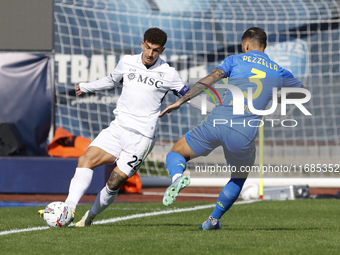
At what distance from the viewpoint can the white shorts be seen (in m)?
7.75

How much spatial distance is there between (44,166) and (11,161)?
612 millimetres

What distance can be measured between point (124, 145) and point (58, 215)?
997 millimetres

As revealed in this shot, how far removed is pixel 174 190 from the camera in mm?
6574

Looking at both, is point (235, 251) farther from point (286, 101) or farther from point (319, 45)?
point (319, 45)

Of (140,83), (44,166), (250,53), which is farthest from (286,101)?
(44,166)

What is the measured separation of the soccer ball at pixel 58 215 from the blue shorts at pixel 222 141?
1.34 meters

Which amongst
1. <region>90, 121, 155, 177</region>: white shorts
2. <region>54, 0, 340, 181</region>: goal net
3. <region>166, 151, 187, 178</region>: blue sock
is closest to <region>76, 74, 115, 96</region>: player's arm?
<region>90, 121, 155, 177</region>: white shorts

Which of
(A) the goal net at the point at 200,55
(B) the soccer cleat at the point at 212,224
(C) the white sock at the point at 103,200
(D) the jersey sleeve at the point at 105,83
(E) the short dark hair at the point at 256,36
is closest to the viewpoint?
(E) the short dark hair at the point at 256,36

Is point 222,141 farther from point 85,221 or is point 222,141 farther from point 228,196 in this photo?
point 85,221

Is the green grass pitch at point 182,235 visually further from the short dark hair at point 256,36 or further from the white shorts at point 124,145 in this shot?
the short dark hair at point 256,36

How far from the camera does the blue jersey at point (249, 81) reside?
7023 millimetres

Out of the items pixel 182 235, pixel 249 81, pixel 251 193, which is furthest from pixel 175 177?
pixel 251 193

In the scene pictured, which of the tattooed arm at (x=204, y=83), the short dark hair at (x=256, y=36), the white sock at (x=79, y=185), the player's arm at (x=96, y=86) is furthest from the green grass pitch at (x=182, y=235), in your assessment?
the short dark hair at (x=256, y=36)

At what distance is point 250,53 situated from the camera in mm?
7336
